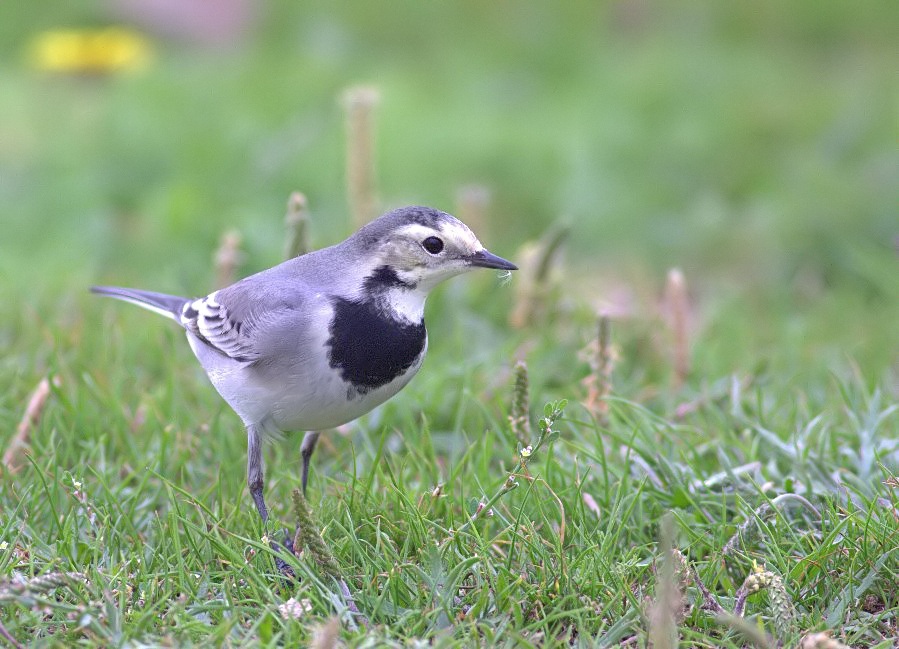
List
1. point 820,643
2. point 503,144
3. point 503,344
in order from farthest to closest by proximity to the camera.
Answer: point 503,144 → point 503,344 → point 820,643

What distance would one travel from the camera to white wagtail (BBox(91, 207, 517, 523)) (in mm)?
3488

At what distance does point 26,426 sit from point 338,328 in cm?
129

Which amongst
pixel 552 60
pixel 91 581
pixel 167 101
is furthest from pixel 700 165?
pixel 91 581

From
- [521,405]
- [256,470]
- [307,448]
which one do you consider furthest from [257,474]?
[521,405]

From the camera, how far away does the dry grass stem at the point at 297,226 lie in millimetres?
4281

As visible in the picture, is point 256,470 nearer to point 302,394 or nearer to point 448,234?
point 302,394

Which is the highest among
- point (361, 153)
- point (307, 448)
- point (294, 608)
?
point (361, 153)

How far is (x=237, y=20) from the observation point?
36.0ft

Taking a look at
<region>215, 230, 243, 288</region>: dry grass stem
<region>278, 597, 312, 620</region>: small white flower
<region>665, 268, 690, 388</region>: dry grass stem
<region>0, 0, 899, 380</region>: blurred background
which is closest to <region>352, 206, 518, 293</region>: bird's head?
<region>278, 597, 312, 620</region>: small white flower

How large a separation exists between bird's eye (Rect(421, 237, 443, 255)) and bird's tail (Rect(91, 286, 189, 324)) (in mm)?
1168

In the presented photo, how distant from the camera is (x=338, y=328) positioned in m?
3.53

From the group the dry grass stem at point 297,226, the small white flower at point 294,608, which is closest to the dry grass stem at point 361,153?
the dry grass stem at point 297,226

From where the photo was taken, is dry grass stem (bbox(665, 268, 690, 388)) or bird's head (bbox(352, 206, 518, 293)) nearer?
bird's head (bbox(352, 206, 518, 293))

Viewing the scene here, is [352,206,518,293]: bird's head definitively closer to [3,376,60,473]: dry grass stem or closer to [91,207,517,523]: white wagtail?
[91,207,517,523]: white wagtail
